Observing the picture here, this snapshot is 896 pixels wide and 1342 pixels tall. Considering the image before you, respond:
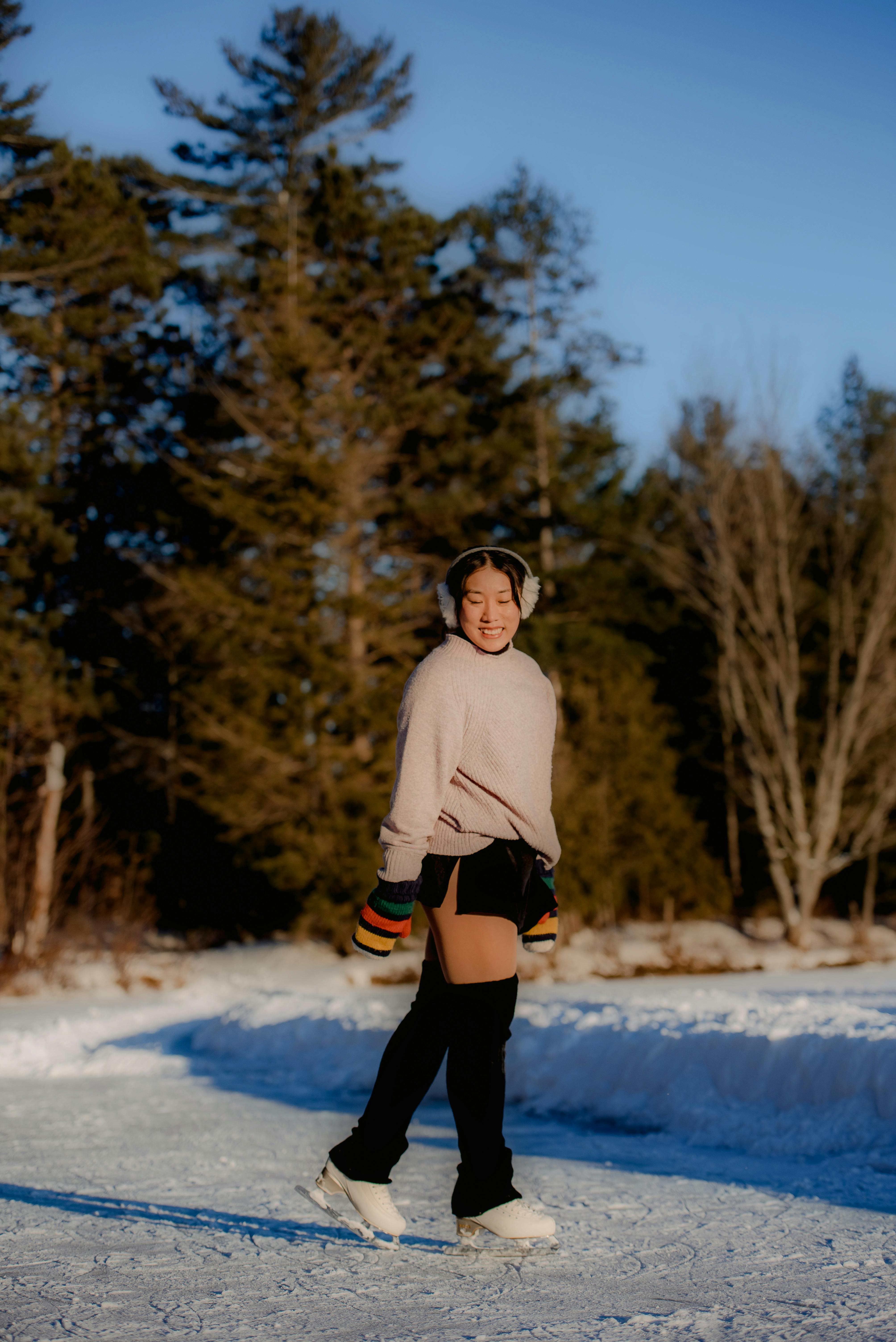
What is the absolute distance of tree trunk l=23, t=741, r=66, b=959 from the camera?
13.0 metres

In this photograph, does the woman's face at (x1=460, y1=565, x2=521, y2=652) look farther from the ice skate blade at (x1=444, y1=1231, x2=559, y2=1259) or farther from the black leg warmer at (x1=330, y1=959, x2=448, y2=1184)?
the ice skate blade at (x1=444, y1=1231, x2=559, y2=1259)

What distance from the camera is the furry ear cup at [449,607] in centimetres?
303

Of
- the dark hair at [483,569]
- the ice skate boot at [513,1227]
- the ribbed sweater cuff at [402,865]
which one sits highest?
the dark hair at [483,569]

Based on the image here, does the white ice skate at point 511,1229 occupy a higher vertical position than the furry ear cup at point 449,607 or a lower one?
lower

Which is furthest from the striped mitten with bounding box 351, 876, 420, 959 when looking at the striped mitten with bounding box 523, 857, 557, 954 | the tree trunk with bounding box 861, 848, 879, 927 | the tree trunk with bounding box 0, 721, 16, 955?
the tree trunk with bounding box 861, 848, 879, 927

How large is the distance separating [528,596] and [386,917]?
3.06 ft

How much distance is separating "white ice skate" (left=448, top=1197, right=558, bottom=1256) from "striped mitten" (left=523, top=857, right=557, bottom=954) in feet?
1.99

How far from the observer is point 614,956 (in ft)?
42.7

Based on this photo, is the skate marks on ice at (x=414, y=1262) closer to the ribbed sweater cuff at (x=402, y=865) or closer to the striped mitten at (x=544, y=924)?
the striped mitten at (x=544, y=924)

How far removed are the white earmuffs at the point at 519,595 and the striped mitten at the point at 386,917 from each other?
0.70 metres

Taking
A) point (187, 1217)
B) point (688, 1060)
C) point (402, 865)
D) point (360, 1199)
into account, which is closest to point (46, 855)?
point (688, 1060)

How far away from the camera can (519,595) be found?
10.1ft

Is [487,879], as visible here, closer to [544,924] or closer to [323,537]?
[544,924]

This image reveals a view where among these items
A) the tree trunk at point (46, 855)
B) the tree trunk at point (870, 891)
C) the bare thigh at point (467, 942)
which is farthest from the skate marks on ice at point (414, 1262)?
the tree trunk at point (870, 891)
